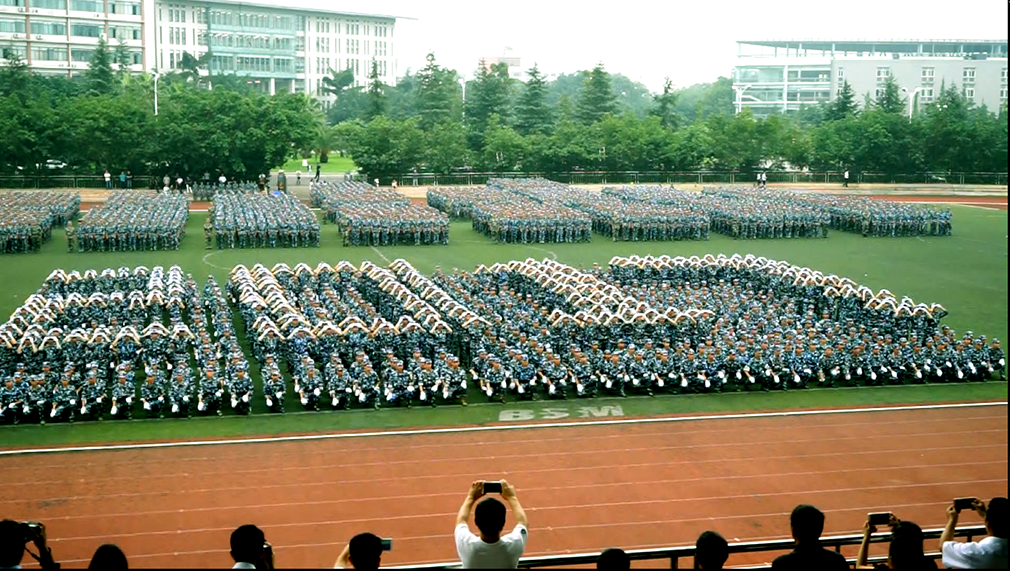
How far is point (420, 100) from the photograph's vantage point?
7206cm

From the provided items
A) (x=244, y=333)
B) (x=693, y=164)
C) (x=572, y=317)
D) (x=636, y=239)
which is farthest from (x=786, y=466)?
(x=693, y=164)

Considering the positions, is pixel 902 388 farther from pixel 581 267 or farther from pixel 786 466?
pixel 581 267

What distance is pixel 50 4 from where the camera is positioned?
52688 mm

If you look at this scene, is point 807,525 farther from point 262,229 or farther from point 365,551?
point 262,229

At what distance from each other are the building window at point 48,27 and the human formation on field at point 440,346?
40150 mm

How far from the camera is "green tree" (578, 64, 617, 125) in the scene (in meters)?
69.6

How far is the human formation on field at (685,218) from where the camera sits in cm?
3441

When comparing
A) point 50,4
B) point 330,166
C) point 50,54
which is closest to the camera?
point 50,4

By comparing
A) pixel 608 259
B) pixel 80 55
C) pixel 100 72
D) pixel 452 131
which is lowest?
pixel 608 259

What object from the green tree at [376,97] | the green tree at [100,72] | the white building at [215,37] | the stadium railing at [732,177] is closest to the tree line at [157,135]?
the white building at [215,37]

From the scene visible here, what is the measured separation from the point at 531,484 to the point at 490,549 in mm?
7399

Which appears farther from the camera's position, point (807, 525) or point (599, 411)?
point (599, 411)

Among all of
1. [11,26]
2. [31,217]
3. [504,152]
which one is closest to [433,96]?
[504,152]

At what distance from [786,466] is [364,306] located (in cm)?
916
